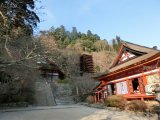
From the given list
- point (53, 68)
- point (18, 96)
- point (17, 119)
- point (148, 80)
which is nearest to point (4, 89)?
point (18, 96)

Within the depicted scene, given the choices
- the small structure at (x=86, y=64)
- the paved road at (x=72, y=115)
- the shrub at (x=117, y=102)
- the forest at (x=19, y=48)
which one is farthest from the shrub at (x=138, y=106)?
the small structure at (x=86, y=64)

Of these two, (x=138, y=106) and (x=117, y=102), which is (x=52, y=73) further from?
(x=138, y=106)

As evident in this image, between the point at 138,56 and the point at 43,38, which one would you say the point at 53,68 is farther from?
the point at 138,56

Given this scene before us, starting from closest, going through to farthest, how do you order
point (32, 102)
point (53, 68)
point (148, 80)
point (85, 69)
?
point (148, 80), point (32, 102), point (53, 68), point (85, 69)

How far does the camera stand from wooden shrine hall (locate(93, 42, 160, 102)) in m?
15.9

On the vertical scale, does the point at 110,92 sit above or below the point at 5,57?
below

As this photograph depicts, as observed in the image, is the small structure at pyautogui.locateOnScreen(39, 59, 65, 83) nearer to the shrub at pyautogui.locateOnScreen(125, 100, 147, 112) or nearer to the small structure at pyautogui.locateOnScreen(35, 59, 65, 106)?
the small structure at pyautogui.locateOnScreen(35, 59, 65, 106)

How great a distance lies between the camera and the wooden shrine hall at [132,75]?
52.1 feet

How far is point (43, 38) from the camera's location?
21.9 meters

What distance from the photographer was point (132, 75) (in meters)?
18.5

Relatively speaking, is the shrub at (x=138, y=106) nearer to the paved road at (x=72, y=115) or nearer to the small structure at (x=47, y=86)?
the paved road at (x=72, y=115)

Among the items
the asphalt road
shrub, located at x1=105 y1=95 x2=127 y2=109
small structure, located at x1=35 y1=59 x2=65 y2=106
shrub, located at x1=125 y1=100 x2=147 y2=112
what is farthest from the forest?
shrub, located at x1=125 y1=100 x2=147 y2=112

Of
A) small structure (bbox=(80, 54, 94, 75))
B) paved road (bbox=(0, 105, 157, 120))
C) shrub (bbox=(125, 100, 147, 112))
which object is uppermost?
small structure (bbox=(80, 54, 94, 75))

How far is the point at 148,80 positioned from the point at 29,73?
10.7 meters
